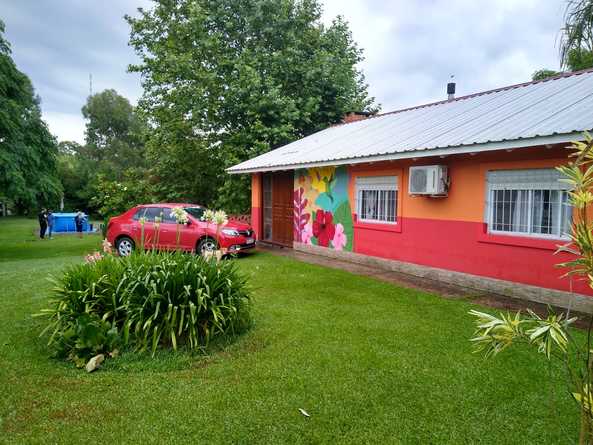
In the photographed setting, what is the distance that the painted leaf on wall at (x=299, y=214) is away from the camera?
41.0ft

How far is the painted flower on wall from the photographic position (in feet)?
37.6

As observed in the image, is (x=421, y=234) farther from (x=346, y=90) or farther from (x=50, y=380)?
(x=346, y=90)

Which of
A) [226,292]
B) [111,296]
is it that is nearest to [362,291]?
[226,292]

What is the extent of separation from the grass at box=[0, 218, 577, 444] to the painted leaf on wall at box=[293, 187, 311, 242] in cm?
701

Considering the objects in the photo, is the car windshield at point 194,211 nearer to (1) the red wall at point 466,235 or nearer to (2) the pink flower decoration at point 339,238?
(2) the pink flower decoration at point 339,238

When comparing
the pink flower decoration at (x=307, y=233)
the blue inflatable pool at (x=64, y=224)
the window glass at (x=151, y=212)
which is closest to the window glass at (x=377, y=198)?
the pink flower decoration at (x=307, y=233)

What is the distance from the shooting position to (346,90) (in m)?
19.3

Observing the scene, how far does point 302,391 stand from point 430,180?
5.58 meters

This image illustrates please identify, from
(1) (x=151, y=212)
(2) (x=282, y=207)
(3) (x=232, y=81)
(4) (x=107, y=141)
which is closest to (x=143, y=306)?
(1) (x=151, y=212)

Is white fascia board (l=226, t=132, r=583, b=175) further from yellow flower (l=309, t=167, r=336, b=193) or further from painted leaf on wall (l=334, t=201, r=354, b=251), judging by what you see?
painted leaf on wall (l=334, t=201, r=354, b=251)

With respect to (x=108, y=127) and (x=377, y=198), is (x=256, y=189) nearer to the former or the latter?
(x=377, y=198)

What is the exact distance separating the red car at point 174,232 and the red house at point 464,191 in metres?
2.20

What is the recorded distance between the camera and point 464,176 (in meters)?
7.73

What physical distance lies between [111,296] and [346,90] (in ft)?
55.4
